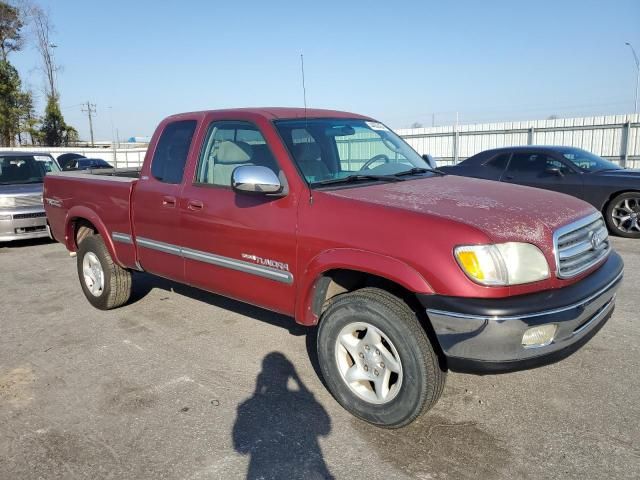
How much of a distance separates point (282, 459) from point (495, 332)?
1341 mm

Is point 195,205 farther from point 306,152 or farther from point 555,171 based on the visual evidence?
point 555,171

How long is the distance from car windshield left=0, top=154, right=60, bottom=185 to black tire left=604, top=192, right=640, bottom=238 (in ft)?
34.7

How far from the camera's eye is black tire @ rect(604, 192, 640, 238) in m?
8.58

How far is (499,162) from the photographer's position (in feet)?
32.5

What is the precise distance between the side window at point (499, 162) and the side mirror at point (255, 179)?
7579 millimetres

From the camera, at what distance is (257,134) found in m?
3.81

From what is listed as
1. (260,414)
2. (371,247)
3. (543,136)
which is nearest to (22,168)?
(260,414)

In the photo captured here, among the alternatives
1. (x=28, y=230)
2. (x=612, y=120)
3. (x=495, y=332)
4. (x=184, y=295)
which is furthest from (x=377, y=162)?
(x=612, y=120)

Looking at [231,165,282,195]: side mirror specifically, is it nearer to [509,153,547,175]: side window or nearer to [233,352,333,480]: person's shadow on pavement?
[233,352,333,480]: person's shadow on pavement

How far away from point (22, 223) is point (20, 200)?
1.35 ft

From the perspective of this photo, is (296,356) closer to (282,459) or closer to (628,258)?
(282,459)

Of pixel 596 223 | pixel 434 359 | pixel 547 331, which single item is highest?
pixel 596 223

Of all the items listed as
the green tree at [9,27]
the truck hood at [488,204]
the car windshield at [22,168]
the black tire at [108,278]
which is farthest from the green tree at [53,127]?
the truck hood at [488,204]

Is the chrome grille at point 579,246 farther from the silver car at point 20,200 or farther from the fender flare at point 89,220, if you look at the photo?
the silver car at point 20,200
